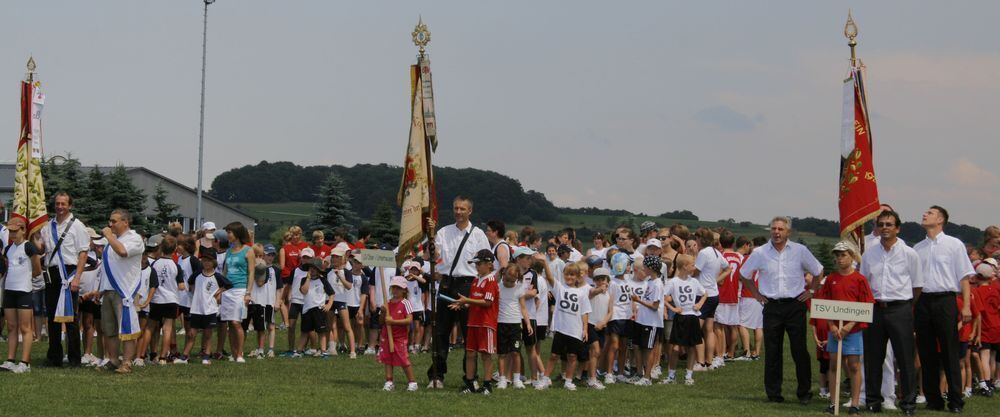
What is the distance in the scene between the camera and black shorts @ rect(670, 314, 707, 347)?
16.3 meters

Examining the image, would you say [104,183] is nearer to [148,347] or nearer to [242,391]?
[148,347]

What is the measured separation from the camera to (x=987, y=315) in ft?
50.6

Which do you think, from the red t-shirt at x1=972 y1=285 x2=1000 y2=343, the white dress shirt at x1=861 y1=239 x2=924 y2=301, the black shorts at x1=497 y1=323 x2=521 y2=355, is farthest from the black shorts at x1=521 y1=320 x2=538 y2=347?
the red t-shirt at x1=972 y1=285 x2=1000 y2=343

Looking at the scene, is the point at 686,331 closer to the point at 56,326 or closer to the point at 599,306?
the point at 599,306

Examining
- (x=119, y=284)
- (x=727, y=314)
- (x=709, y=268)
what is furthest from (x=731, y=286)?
(x=119, y=284)

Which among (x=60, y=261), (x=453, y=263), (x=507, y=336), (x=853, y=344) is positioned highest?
(x=453, y=263)

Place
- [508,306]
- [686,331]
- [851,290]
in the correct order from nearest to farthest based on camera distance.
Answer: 1. [851,290]
2. [508,306]
3. [686,331]

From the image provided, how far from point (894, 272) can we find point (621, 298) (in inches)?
165

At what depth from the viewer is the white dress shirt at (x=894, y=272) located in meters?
12.8

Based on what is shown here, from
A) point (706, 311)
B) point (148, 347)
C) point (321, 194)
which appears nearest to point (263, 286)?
point (148, 347)

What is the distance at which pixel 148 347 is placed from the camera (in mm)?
17281

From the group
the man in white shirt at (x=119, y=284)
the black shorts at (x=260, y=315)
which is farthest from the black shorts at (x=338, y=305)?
the man in white shirt at (x=119, y=284)

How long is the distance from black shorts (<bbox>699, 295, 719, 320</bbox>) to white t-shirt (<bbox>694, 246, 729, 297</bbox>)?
0.08m

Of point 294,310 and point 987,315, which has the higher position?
point 987,315
